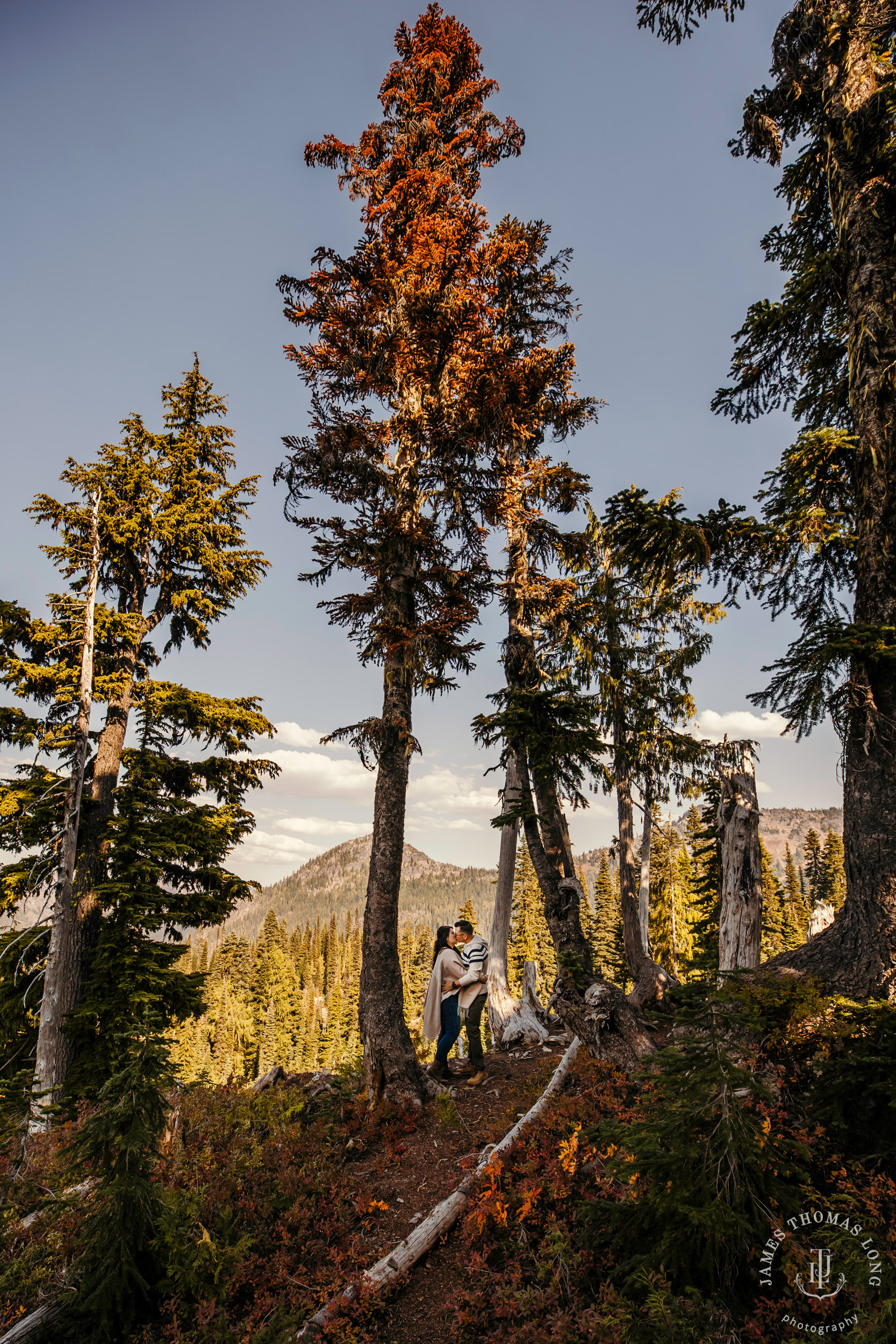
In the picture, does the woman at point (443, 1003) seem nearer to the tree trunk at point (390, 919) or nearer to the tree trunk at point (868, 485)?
the tree trunk at point (390, 919)

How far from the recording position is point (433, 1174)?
649 cm

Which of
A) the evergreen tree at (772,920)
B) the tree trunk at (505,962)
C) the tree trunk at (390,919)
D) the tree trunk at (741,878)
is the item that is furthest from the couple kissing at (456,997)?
the evergreen tree at (772,920)

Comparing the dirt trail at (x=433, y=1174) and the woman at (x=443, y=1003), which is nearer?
the dirt trail at (x=433, y=1174)

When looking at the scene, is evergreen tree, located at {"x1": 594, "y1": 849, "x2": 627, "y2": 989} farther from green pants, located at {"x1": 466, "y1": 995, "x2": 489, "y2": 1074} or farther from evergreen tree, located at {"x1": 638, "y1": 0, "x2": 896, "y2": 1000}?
evergreen tree, located at {"x1": 638, "y1": 0, "x2": 896, "y2": 1000}

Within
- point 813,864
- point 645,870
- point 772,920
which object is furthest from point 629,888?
point 813,864

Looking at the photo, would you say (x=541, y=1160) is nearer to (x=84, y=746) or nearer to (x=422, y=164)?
(x=84, y=746)

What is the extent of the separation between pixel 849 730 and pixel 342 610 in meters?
8.07

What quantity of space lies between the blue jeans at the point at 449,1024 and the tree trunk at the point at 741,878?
4240 mm

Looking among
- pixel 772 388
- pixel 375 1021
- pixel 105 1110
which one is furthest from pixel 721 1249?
pixel 772 388

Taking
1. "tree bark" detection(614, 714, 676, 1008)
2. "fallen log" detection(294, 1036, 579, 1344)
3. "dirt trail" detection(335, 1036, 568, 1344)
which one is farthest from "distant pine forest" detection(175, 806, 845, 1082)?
"fallen log" detection(294, 1036, 579, 1344)

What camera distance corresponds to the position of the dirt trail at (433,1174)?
4445 mm

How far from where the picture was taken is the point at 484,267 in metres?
12.3

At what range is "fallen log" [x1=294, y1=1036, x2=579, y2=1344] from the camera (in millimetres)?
4227

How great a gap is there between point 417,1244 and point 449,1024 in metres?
3.85
